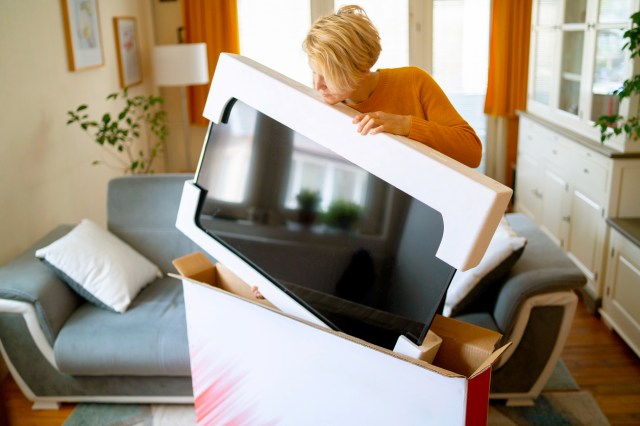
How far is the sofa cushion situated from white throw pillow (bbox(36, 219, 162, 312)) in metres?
0.13

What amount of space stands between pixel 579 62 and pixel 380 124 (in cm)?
289

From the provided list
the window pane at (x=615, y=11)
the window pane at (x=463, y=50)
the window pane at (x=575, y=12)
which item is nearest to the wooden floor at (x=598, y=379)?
the window pane at (x=615, y=11)

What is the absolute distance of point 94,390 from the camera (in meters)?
2.32

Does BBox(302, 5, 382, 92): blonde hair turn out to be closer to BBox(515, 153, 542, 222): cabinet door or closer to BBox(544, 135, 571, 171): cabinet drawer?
BBox(544, 135, 571, 171): cabinet drawer

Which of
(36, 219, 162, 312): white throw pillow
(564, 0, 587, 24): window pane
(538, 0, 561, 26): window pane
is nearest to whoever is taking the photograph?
(36, 219, 162, 312): white throw pillow

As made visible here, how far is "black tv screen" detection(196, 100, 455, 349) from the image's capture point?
1.11 meters

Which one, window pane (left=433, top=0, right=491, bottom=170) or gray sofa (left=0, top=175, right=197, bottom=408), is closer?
gray sofa (left=0, top=175, right=197, bottom=408)

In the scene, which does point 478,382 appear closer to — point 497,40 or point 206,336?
point 206,336

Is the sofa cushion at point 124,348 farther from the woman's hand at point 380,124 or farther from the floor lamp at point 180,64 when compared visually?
the floor lamp at point 180,64

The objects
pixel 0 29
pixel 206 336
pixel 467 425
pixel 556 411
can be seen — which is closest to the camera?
pixel 467 425

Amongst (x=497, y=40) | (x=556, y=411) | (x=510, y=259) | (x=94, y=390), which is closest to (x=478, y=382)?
(x=510, y=259)

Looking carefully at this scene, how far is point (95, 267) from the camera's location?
240 centimetres

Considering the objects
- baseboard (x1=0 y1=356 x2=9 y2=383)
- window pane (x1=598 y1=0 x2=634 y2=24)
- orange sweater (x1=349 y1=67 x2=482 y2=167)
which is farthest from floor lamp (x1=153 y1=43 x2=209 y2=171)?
orange sweater (x1=349 y1=67 x2=482 y2=167)

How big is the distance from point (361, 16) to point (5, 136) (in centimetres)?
212
